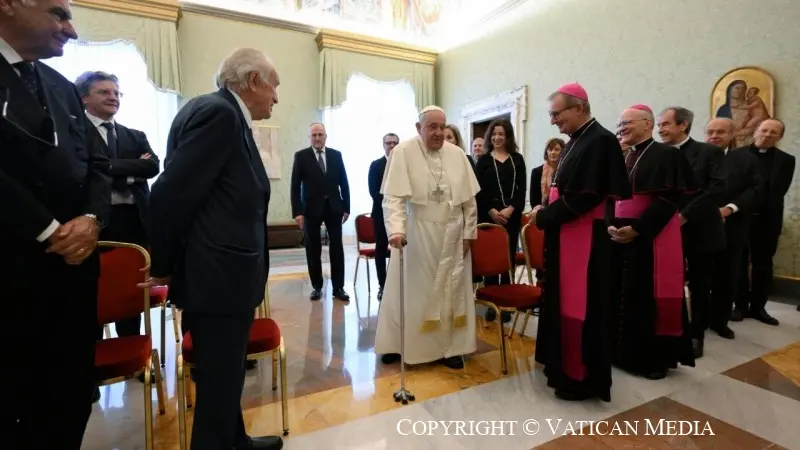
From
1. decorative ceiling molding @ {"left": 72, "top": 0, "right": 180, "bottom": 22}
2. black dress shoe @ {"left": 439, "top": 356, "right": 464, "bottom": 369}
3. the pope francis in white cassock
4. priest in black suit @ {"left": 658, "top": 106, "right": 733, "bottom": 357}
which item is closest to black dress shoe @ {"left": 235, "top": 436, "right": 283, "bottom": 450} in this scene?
the pope francis in white cassock

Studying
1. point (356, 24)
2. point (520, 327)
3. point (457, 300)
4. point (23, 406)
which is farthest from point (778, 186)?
point (356, 24)

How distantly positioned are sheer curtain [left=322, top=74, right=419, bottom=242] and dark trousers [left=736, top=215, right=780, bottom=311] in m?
6.60

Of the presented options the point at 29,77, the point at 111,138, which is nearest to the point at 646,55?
the point at 111,138

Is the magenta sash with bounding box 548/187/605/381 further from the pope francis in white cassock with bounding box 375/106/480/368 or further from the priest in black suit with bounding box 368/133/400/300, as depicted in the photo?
the priest in black suit with bounding box 368/133/400/300

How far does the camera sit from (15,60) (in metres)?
1.23

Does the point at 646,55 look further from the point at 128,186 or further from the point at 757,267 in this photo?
the point at 128,186

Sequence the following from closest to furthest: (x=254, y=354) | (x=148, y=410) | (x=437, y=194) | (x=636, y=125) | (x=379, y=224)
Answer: (x=148, y=410)
(x=254, y=354)
(x=636, y=125)
(x=437, y=194)
(x=379, y=224)

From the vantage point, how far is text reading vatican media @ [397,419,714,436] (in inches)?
83.0

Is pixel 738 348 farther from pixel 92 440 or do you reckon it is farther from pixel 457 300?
pixel 92 440

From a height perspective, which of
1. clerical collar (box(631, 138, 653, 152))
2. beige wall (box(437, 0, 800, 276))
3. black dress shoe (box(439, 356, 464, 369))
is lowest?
black dress shoe (box(439, 356, 464, 369))

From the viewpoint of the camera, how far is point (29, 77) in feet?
4.20

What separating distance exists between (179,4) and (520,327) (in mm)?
7895

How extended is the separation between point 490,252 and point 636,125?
1.21m

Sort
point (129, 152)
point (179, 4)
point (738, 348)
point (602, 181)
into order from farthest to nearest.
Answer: point (179, 4), point (738, 348), point (129, 152), point (602, 181)
